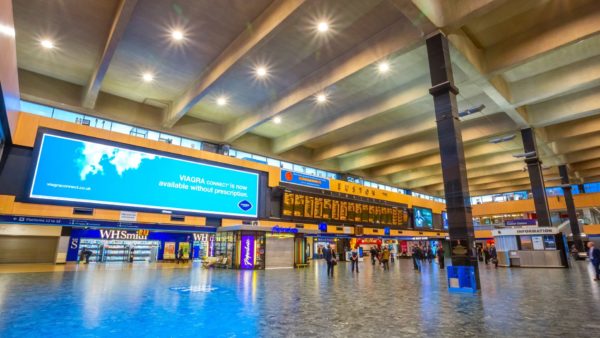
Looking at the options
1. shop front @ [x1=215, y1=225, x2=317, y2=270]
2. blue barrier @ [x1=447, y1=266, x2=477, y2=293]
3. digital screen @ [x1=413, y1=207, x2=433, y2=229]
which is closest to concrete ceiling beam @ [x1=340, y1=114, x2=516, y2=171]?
digital screen @ [x1=413, y1=207, x2=433, y2=229]

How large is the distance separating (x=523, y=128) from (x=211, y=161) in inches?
826

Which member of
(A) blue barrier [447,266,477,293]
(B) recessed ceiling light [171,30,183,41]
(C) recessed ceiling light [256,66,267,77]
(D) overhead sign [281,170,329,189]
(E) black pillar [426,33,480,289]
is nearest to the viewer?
(A) blue barrier [447,266,477,293]

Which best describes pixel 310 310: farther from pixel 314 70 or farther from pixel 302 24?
pixel 314 70

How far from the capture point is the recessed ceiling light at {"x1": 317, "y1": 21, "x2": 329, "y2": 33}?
13.2 m

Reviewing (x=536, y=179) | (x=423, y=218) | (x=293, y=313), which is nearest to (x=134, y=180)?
(x=293, y=313)

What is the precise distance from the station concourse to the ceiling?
4.0 inches

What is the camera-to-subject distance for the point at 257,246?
1891cm

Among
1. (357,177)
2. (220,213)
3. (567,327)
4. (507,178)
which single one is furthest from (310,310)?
(507,178)

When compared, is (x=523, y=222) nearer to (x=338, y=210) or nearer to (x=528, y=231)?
(x=528, y=231)

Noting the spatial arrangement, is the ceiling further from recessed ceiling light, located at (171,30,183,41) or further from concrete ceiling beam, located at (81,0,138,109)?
recessed ceiling light, located at (171,30,183,41)

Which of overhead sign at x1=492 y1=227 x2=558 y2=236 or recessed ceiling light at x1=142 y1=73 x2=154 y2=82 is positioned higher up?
recessed ceiling light at x1=142 y1=73 x2=154 y2=82

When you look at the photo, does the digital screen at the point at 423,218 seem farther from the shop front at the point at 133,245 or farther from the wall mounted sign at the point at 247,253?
the shop front at the point at 133,245

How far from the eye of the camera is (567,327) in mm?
4898

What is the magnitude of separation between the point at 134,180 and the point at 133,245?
43.2ft
